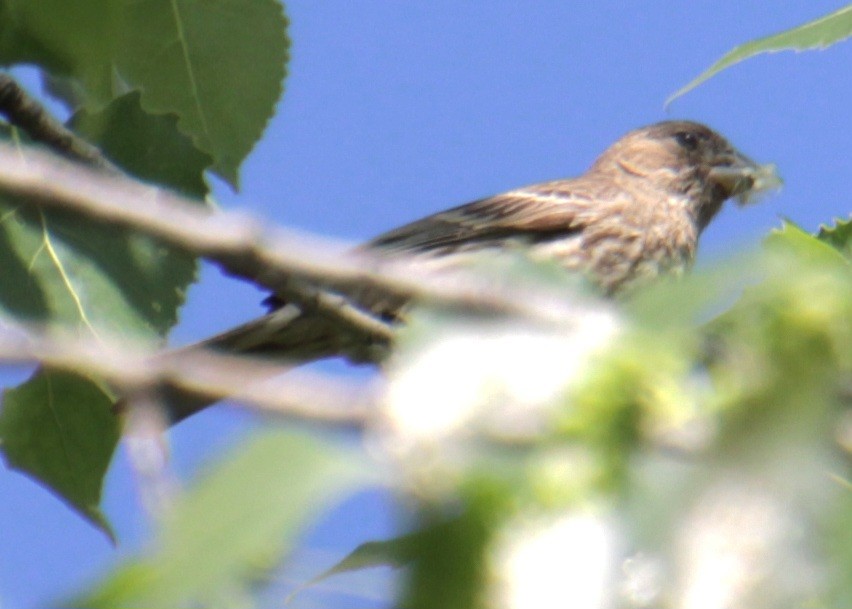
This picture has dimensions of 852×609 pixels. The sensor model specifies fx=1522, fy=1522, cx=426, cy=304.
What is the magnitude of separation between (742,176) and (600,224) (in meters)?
1.40

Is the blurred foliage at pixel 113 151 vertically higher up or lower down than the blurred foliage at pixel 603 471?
higher up

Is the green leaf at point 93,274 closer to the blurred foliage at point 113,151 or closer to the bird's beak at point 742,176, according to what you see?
the blurred foliage at point 113,151

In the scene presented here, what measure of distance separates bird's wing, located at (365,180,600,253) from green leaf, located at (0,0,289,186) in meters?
4.66

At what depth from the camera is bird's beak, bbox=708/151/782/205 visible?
9.70 m

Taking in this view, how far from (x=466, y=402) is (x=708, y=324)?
297 mm

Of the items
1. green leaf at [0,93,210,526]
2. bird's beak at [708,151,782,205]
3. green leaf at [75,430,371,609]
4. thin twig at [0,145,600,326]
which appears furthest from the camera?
bird's beak at [708,151,782,205]

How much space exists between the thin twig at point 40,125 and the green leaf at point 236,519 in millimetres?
2581

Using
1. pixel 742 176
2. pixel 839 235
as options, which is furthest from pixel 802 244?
pixel 742 176

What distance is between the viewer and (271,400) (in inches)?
45.3

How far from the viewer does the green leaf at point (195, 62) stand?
3535mm

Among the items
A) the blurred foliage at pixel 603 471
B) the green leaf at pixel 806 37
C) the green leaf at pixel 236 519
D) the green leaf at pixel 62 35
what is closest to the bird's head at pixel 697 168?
the green leaf at pixel 806 37

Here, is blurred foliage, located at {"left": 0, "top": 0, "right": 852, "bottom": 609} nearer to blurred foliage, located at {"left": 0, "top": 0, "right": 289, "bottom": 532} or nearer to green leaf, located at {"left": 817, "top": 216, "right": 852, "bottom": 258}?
blurred foliage, located at {"left": 0, "top": 0, "right": 289, "bottom": 532}

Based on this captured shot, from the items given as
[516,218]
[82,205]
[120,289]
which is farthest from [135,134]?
[516,218]

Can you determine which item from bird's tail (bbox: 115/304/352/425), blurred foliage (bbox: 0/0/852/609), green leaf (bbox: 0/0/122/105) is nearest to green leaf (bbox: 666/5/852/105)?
green leaf (bbox: 0/0/122/105)
